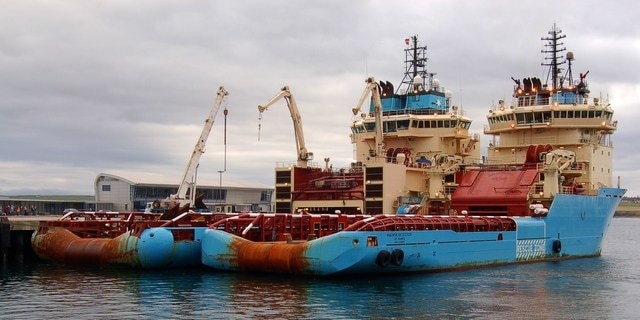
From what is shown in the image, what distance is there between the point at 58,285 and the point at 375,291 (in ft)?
40.6

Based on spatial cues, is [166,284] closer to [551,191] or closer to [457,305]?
[457,305]

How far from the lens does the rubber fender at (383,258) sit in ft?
104

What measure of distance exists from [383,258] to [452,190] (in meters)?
17.2

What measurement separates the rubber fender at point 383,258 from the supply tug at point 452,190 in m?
0.05

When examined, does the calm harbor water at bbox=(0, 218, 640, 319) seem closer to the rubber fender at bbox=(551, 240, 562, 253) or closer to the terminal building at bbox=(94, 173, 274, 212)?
the rubber fender at bbox=(551, 240, 562, 253)

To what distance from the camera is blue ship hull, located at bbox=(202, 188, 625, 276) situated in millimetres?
30859

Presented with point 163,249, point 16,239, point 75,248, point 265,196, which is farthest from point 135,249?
point 265,196

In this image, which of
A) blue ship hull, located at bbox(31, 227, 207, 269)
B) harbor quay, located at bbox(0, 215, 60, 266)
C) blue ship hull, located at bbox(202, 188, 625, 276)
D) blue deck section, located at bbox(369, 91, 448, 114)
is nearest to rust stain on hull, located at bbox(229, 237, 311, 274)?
blue ship hull, located at bbox(202, 188, 625, 276)

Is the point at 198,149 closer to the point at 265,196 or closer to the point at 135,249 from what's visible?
the point at 135,249

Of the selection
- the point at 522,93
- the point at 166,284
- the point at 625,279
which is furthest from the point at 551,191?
the point at 166,284

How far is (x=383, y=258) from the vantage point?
104ft

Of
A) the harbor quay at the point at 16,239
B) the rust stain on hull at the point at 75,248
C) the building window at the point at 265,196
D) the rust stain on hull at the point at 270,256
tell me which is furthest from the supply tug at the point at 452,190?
the building window at the point at 265,196

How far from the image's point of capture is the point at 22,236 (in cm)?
4131

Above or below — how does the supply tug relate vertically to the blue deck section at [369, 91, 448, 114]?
below
